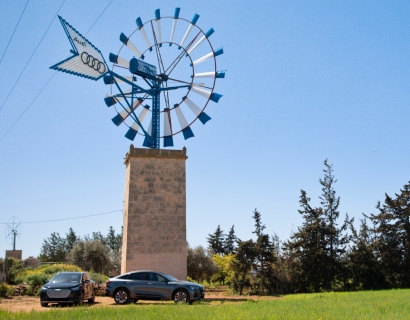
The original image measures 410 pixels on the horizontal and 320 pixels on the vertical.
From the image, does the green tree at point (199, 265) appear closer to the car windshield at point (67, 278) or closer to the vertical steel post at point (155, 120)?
the vertical steel post at point (155, 120)

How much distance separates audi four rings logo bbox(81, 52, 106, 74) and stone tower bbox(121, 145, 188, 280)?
3.85 meters

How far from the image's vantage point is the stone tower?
19438 mm

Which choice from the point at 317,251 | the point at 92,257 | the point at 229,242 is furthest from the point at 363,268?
the point at 229,242

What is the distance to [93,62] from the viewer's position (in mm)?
19109

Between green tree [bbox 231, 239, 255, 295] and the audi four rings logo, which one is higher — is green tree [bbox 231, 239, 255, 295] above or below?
below

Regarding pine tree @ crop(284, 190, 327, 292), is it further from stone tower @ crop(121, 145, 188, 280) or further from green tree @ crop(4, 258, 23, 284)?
green tree @ crop(4, 258, 23, 284)

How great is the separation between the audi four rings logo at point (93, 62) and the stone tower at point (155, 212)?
3855mm

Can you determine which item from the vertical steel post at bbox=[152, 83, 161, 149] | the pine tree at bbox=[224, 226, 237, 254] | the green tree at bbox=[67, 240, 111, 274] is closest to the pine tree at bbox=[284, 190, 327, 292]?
the vertical steel post at bbox=[152, 83, 161, 149]

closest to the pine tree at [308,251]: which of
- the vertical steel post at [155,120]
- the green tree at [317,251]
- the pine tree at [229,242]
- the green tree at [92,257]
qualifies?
the green tree at [317,251]

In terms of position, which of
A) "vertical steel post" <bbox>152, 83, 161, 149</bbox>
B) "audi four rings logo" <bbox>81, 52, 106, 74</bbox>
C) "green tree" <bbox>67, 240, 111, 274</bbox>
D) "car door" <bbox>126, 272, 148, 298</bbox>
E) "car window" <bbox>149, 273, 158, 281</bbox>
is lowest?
"car door" <bbox>126, 272, 148, 298</bbox>

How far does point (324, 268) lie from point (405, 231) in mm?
7106

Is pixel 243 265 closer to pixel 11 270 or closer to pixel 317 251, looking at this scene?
pixel 317 251

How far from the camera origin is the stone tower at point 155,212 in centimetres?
1944

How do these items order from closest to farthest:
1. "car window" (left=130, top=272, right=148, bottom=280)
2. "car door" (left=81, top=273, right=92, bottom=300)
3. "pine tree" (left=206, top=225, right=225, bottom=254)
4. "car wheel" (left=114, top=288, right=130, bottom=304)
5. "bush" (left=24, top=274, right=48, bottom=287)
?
"car door" (left=81, top=273, right=92, bottom=300)
"car wheel" (left=114, top=288, right=130, bottom=304)
"car window" (left=130, top=272, right=148, bottom=280)
"bush" (left=24, top=274, right=48, bottom=287)
"pine tree" (left=206, top=225, right=225, bottom=254)
